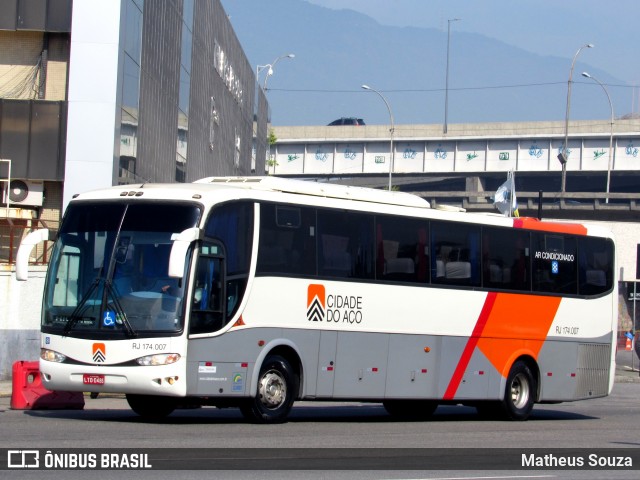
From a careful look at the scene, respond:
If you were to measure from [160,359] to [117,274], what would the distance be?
1250 mm

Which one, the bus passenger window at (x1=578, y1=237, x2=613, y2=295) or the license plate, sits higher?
the bus passenger window at (x1=578, y1=237, x2=613, y2=295)

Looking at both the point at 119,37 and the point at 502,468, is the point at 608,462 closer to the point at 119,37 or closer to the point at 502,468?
the point at 502,468

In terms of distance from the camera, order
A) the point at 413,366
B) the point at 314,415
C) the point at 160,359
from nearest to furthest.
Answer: the point at 160,359 → the point at 413,366 → the point at 314,415

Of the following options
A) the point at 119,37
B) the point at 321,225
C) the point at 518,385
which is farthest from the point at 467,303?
the point at 119,37

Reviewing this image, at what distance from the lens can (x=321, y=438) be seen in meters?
14.3

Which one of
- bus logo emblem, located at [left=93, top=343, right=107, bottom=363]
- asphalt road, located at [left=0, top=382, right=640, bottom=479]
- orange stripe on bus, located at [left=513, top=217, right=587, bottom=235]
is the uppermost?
orange stripe on bus, located at [left=513, top=217, right=587, bottom=235]

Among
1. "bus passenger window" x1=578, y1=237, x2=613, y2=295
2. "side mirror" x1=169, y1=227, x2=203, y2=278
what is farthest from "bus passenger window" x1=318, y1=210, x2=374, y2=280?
"bus passenger window" x1=578, y1=237, x2=613, y2=295

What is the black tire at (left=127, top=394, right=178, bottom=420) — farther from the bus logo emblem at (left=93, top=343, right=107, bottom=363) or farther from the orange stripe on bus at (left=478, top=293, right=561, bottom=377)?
the orange stripe on bus at (left=478, top=293, right=561, bottom=377)

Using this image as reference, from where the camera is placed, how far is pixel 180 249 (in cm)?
1419

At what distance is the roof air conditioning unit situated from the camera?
1093 inches

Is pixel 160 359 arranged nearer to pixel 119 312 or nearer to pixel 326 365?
pixel 119 312

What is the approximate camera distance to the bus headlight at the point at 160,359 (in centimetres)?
1474

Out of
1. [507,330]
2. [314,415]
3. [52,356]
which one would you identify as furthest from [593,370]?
[52,356]

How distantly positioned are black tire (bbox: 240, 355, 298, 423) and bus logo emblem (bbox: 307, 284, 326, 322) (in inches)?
32.0
